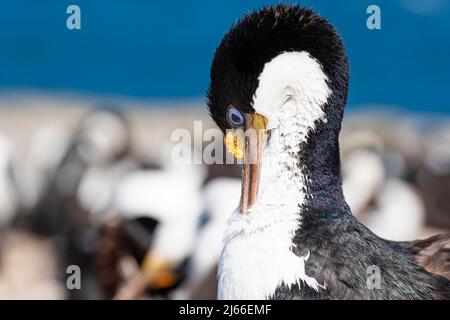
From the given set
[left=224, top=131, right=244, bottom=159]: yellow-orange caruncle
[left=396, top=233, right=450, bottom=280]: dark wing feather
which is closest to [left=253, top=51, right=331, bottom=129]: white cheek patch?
[left=224, top=131, right=244, bottom=159]: yellow-orange caruncle

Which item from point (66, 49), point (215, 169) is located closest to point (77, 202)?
point (215, 169)

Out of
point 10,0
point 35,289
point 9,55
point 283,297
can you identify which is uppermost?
point 10,0

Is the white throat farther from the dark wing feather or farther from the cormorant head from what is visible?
the dark wing feather

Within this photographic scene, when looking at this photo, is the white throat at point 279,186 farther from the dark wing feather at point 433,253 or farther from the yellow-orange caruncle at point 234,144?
the dark wing feather at point 433,253

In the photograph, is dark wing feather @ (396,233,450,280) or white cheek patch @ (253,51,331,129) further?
dark wing feather @ (396,233,450,280)

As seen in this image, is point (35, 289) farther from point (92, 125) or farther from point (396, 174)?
point (396, 174)

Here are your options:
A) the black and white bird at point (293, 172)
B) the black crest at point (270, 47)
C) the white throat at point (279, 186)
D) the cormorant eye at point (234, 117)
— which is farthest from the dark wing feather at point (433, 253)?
the cormorant eye at point (234, 117)

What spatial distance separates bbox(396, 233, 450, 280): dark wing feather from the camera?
8.65ft

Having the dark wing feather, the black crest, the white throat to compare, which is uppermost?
the black crest

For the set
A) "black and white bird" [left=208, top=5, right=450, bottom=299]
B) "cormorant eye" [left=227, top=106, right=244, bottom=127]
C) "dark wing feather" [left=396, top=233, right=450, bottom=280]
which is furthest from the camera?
"dark wing feather" [left=396, top=233, right=450, bottom=280]

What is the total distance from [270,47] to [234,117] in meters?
0.25

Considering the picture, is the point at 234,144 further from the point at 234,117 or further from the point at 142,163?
the point at 142,163

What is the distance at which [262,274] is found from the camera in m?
2.38

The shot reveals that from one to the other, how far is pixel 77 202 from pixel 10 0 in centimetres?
407
